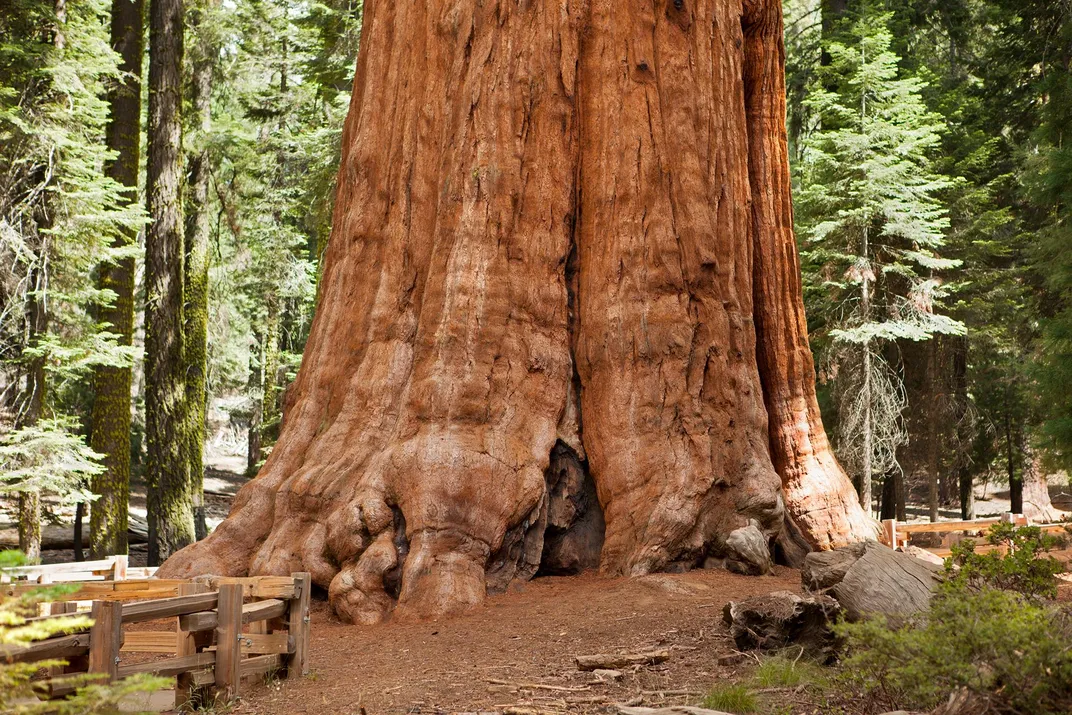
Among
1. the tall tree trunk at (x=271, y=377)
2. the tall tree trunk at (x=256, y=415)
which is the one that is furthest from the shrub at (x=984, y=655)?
the tall tree trunk at (x=256, y=415)

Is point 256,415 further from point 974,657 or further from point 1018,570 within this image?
point 974,657

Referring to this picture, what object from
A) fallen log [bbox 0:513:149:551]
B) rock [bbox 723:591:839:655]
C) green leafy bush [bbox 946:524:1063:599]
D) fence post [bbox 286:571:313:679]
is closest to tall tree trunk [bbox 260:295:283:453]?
fallen log [bbox 0:513:149:551]

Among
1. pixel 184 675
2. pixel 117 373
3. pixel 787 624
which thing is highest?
pixel 117 373

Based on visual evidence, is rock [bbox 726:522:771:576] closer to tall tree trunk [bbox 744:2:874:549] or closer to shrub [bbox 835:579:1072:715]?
tall tree trunk [bbox 744:2:874:549]

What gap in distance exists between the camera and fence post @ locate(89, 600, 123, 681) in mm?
5258

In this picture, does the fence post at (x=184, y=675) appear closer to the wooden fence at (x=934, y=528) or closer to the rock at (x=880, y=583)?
the rock at (x=880, y=583)

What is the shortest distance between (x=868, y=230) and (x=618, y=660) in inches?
621

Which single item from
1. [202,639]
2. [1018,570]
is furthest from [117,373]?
[1018,570]

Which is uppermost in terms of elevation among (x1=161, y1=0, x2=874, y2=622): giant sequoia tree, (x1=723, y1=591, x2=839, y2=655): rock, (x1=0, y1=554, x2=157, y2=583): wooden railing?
(x1=161, y1=0, x2=874, y2=622): giant sequoia tree

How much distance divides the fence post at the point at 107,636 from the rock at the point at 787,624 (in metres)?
3.79

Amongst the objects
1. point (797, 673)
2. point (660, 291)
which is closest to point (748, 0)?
point (660, 291)

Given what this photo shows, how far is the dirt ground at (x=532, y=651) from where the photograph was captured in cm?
566

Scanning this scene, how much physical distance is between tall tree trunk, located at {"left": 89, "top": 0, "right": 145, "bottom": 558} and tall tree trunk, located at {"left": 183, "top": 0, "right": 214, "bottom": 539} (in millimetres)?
1161

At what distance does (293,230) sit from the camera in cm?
2838
